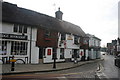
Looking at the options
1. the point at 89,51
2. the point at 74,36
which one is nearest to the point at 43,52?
the point at 74,36

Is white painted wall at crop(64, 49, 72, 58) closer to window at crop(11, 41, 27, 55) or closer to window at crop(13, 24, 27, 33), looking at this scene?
window at crop(11, 41, 27, 55)

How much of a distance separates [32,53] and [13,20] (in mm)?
5227

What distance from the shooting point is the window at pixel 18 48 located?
14162mm

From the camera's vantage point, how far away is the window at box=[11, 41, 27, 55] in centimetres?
1416

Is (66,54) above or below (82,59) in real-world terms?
above

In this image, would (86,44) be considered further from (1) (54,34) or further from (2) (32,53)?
(2) (32,53)

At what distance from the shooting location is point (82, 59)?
25812 mm

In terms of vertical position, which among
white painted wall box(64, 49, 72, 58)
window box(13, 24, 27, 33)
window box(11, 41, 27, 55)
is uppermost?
window box(13, 24, 27, 33)

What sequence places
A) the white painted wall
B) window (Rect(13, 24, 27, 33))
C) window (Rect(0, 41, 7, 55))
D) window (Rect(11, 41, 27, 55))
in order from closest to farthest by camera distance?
1. window (Rect(0, 41, 7, 55))
2. window (Rect(11, 41, 27, 55))
3. window (Rect(13, 24, 27, 33))
4. the white painted wall

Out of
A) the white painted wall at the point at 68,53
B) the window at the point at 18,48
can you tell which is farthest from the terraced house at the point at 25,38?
the white painted wall at the point at 68,53

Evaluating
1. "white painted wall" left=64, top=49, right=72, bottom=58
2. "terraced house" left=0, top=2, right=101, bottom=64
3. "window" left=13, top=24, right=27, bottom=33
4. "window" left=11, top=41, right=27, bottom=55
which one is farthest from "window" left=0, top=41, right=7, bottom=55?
"white painted wall" left=64, top=49, right=72, bottom=58

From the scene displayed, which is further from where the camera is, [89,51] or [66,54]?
[89,51]

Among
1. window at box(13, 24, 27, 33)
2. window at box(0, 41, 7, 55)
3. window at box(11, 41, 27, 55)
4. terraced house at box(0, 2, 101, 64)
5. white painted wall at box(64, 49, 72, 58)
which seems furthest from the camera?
white painted wall at box(64, 49, 72, 58)

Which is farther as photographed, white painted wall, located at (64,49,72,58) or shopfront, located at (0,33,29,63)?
white painted wall, located at (64,49,72,58)
